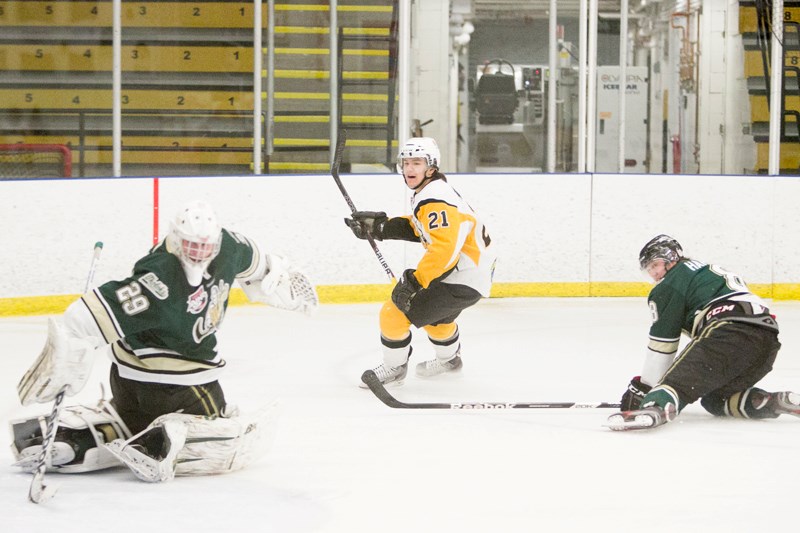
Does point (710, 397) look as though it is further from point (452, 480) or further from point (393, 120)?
point (393, 120)

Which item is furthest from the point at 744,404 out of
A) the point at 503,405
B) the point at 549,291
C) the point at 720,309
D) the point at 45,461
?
the point at 549,291

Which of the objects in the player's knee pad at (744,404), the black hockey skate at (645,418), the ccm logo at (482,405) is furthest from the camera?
the ccm logo at (482,405)

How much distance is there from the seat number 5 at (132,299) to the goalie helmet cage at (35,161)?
385cm

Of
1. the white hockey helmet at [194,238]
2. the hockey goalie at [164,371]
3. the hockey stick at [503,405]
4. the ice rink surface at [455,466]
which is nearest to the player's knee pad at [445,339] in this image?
the ice rink surface at [455,466]

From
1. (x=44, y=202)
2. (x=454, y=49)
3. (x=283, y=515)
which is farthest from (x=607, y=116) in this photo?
(x=283, y=515)

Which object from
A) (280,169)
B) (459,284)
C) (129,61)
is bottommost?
(459,284)

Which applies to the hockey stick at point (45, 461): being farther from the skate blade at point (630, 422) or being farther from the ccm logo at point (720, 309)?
the ccm logo at point (720, 309)

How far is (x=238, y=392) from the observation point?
4.67 metres

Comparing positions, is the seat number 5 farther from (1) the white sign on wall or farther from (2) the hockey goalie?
(1) the white sign on wall

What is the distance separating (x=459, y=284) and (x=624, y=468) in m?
1.44

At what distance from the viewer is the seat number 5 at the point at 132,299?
3055 mm

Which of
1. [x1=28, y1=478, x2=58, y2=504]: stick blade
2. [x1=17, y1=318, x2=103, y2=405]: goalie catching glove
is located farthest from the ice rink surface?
[x1=17, y1=318, x2=103, y2=405]: goalie catching glove

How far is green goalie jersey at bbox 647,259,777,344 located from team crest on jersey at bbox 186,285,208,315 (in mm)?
1472

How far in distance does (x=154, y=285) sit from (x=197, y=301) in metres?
0.14
